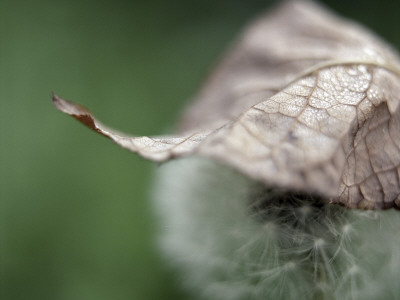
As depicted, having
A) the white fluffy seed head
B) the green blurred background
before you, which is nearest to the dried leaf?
the white fluffy seed head

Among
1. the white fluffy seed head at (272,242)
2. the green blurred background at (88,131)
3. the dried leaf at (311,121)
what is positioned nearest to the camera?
the dried leaf at (311,121)

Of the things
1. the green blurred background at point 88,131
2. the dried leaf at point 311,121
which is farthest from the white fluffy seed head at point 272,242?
the green blurred background at point 88,131

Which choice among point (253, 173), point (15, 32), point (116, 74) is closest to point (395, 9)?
point (116, 74)

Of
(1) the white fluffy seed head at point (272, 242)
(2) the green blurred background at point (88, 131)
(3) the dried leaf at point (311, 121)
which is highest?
(3) the dried leaf at point (311, 121)

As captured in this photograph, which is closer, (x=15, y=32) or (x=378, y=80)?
(x=378, y=80)

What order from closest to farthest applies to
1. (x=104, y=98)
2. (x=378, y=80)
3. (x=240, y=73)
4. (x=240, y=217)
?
1. (x=378, y=80)
2. (x=240, y=217)
3. (x=240, y=73)
4. (x=104, y=98)

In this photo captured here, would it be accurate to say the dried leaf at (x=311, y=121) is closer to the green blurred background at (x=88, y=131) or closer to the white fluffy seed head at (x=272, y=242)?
the white fluffy seed head at (x=272, y=242)

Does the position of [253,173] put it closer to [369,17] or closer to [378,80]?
[378,80]

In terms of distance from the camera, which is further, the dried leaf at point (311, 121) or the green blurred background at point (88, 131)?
the green blurred background at point (88, 131)

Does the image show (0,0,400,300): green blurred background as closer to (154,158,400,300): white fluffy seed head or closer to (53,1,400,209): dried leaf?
(154,158,400,300): white fluffy seed head
